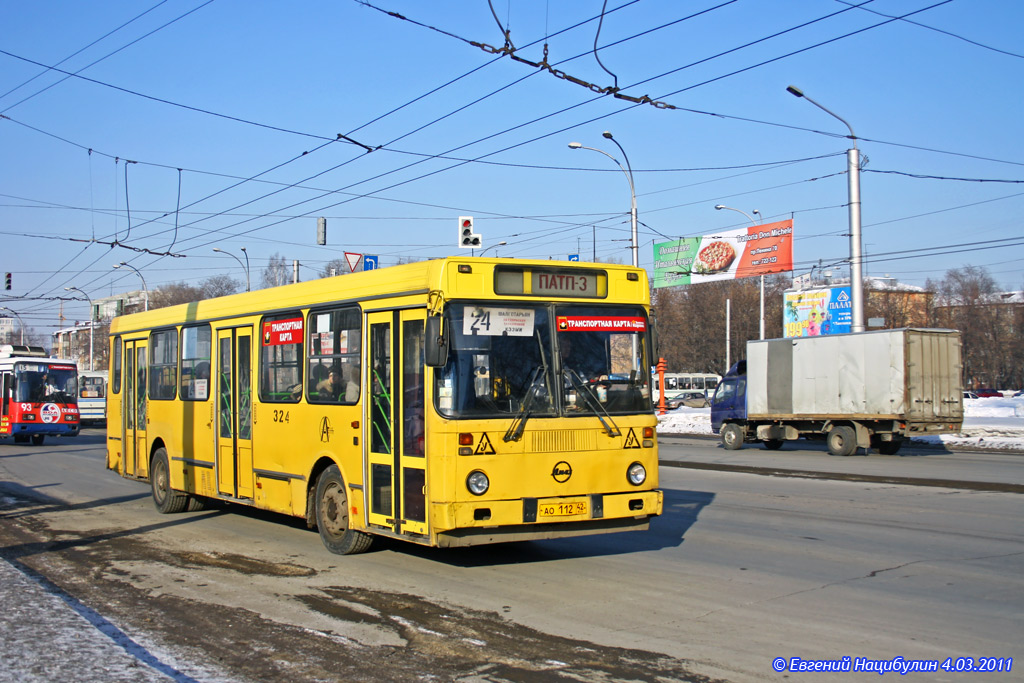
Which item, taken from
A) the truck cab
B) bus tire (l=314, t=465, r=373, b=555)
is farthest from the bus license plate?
the truck cab

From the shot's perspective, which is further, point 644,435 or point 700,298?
point 700,298

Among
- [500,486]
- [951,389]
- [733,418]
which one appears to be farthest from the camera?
[733,418]

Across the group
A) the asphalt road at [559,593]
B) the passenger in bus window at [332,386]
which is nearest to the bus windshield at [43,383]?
the asphalt road at [559,593]

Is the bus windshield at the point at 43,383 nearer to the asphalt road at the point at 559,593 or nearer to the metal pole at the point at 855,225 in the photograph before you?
the asphalt road at the point at 559,593

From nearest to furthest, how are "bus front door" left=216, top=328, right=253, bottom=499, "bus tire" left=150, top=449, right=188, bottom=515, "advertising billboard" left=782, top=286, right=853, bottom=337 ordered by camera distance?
"bus front door" left=216, top=328, right=253, bottom=499 < "bus tire" left=150, top=449, right=188, bottom=515 < "advertising billboard" left=782, top=286, right=853, bottom=337

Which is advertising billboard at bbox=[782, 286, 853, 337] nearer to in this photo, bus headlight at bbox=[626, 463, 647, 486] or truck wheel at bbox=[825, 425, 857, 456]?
truck wheel at bbox=[825, 425, 857, 456]

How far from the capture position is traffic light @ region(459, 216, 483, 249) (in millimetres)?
19109

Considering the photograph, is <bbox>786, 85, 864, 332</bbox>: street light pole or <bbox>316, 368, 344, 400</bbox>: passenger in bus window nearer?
<bbox>316, 368, 344, 400</bbox>: passenger in bus window

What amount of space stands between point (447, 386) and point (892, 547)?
5.24 m

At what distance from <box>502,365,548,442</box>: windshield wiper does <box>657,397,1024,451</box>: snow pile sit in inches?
915

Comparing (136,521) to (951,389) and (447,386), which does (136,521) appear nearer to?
(447,386)

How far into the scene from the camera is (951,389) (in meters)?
Answer: 24.9

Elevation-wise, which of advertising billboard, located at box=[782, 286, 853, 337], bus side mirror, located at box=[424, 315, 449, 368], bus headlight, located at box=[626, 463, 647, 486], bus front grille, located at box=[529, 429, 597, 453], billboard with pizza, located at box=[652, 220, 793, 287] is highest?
billboard with pizza, located at box=[652, 220, 793, 287]

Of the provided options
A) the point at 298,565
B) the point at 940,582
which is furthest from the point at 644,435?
the point at 298,565
